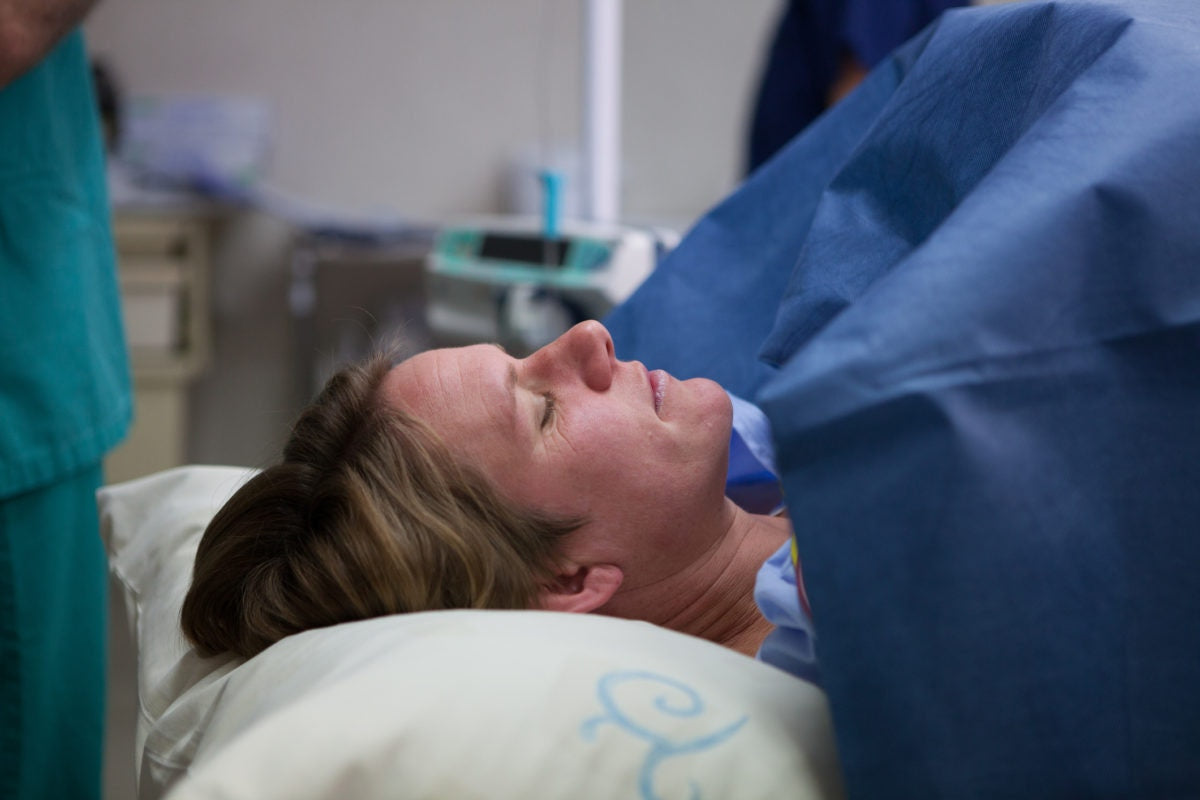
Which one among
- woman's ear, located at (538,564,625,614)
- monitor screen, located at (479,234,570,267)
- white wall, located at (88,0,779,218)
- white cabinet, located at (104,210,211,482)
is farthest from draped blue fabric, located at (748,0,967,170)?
white cabinet, located at (104,210,211,482)

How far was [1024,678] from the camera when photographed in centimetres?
54

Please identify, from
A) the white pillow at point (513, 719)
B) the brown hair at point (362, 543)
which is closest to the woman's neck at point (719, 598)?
the brown hair at point (362, 543)

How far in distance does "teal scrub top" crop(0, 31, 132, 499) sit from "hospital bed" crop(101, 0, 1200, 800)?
0.61 metres

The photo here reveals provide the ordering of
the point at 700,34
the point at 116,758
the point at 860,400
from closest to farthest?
the point at 860,400
the point at 116,758
the point at 700,34

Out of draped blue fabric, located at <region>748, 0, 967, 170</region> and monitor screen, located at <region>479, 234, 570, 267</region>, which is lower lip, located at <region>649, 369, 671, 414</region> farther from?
draped blue fabric, located at <region>748, 0, 967, 170</region>

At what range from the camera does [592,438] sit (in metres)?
0.93

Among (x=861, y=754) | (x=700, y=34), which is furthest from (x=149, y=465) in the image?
(x=861, y=754)

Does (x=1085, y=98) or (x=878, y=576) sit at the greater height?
(x=1085, y=98)

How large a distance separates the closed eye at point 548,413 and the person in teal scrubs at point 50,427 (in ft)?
1.71

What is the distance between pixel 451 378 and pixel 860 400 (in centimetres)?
51

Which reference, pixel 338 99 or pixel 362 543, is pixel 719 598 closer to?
pixel 362 543

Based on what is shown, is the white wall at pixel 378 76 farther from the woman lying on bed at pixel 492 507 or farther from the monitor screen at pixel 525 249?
the woman lying on bed at pixel 492 507

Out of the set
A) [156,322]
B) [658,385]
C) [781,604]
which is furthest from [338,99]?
[781,604]

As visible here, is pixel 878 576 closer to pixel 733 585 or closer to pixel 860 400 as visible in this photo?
pixel 860 400
